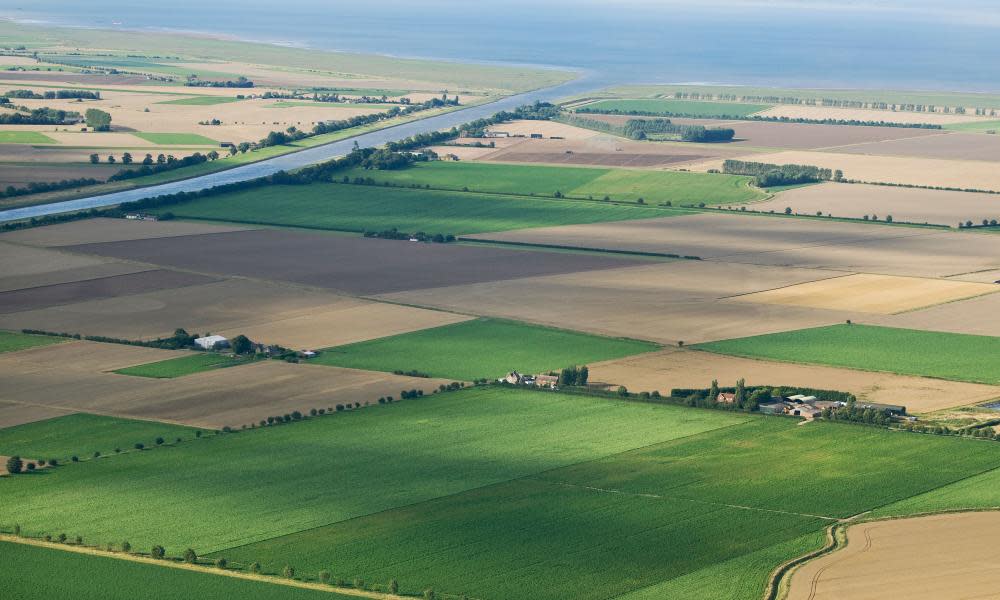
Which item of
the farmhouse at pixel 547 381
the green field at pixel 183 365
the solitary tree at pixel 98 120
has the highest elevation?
the solitary tree at pixel 98 120

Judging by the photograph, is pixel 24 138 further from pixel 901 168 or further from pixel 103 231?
pixel 901 168

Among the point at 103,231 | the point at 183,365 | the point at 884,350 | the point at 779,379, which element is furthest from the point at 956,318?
the point at 103,231

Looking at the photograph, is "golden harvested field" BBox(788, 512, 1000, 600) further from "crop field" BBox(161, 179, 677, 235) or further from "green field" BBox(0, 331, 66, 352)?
"crop field" BBox(161, 179, 677, 235)

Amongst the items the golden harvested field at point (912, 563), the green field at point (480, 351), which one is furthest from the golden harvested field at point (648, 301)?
the golden harvested field at point (912, 563)

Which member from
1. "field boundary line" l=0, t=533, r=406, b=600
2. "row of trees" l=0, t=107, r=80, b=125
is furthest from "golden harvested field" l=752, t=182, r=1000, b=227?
"field boundary line" l=0, t=533, r=406, b=600

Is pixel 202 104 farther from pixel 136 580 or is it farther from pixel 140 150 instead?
pixel 136 580

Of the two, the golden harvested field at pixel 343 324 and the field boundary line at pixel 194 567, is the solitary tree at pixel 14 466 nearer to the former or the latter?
the field boundary line at pixel 194 567
